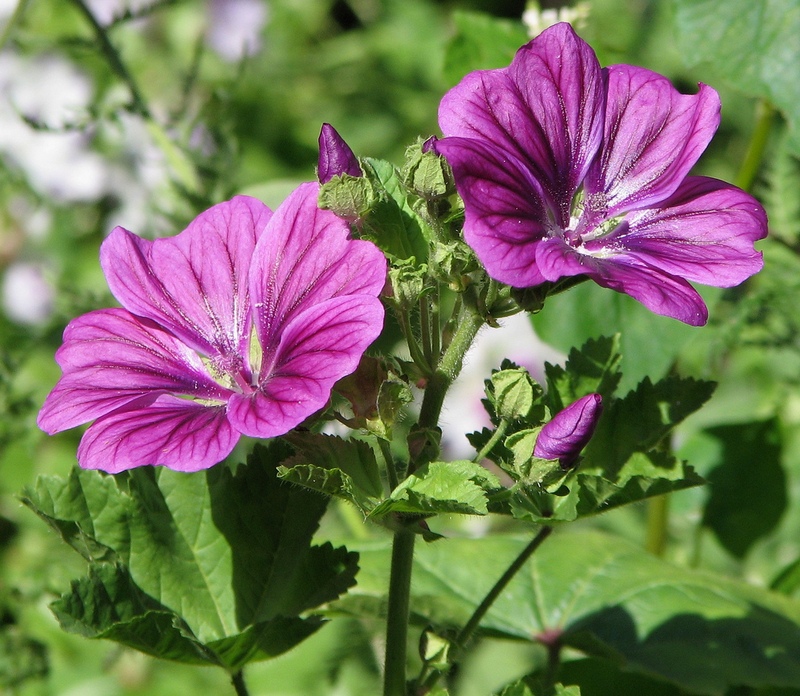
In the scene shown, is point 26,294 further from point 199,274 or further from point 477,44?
point 199,274

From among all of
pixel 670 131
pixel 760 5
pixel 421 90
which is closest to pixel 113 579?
pixel 670 131

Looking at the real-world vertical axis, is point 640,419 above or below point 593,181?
below

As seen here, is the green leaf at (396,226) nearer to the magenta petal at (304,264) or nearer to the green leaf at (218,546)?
the magenta petal at (304,264)

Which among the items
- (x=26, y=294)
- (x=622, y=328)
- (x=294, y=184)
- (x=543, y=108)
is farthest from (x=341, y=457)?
(x=26, y=294)

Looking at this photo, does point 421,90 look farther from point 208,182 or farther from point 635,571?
point 635,571

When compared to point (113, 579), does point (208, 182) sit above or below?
above

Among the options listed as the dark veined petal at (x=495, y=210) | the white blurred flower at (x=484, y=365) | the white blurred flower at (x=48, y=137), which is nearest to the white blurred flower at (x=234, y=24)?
the white blurred flower at (x=48, y=137)
